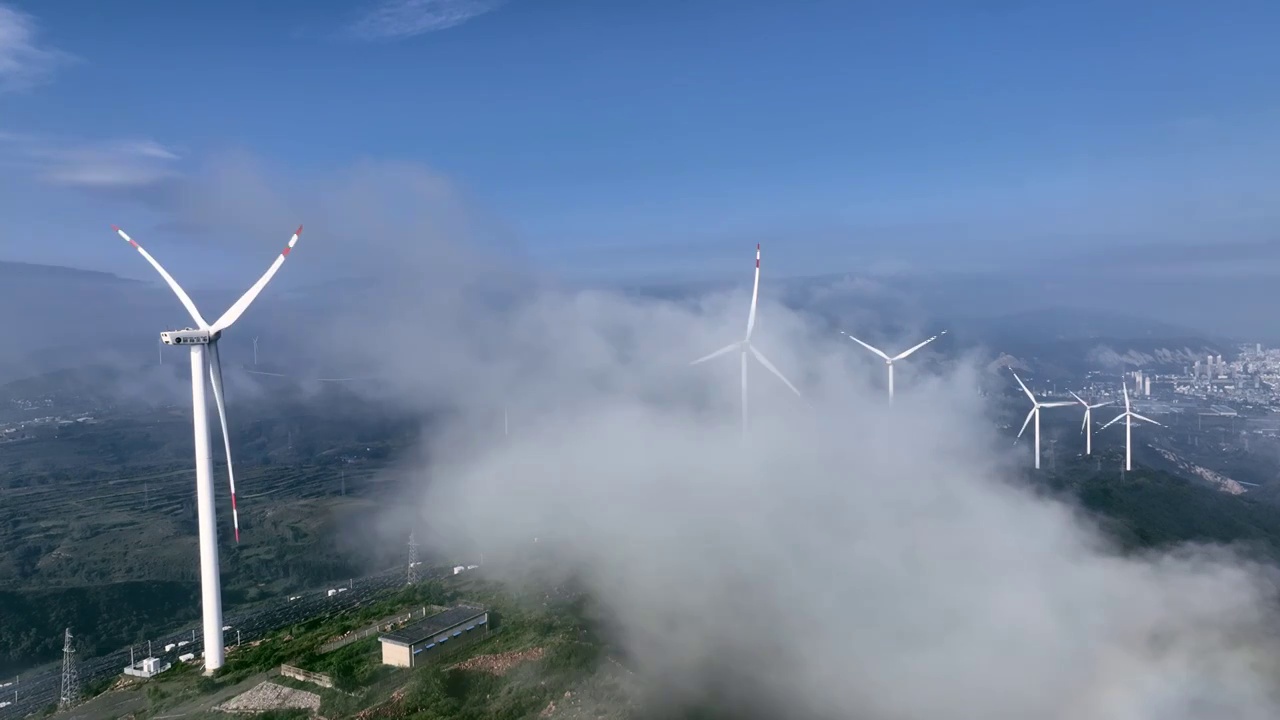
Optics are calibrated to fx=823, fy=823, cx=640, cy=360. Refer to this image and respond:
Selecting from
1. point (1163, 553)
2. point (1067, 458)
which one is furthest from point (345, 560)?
point (1067, 458)

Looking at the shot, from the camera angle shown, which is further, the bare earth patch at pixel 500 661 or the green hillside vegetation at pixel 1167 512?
the green hillside vegetation at pixel 1167 512

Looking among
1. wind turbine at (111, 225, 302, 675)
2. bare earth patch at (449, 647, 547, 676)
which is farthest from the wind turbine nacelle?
bare earth patch at (449, 647, 547, 676)

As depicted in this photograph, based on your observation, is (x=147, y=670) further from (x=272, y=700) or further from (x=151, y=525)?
(x=151, y=525)

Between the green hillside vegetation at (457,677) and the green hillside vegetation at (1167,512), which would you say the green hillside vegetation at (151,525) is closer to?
the green hillside vegetation at (457,677)

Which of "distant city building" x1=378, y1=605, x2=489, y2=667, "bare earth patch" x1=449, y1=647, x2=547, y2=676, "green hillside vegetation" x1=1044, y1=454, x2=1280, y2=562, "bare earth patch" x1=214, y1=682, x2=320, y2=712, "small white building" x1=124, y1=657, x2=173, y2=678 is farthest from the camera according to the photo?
"green hillside vegetation" x1=1044, y1=454, x2=1280, y2=562

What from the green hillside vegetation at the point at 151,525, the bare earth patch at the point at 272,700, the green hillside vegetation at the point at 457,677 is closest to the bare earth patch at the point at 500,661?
the green hillside vegetation at the point at 457,677

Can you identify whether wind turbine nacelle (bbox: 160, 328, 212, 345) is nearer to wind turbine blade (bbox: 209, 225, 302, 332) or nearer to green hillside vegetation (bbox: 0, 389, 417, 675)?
wind turbine blade (bbox: 209, 225, 302, 332)

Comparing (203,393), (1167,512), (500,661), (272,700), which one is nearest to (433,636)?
(500,661)
